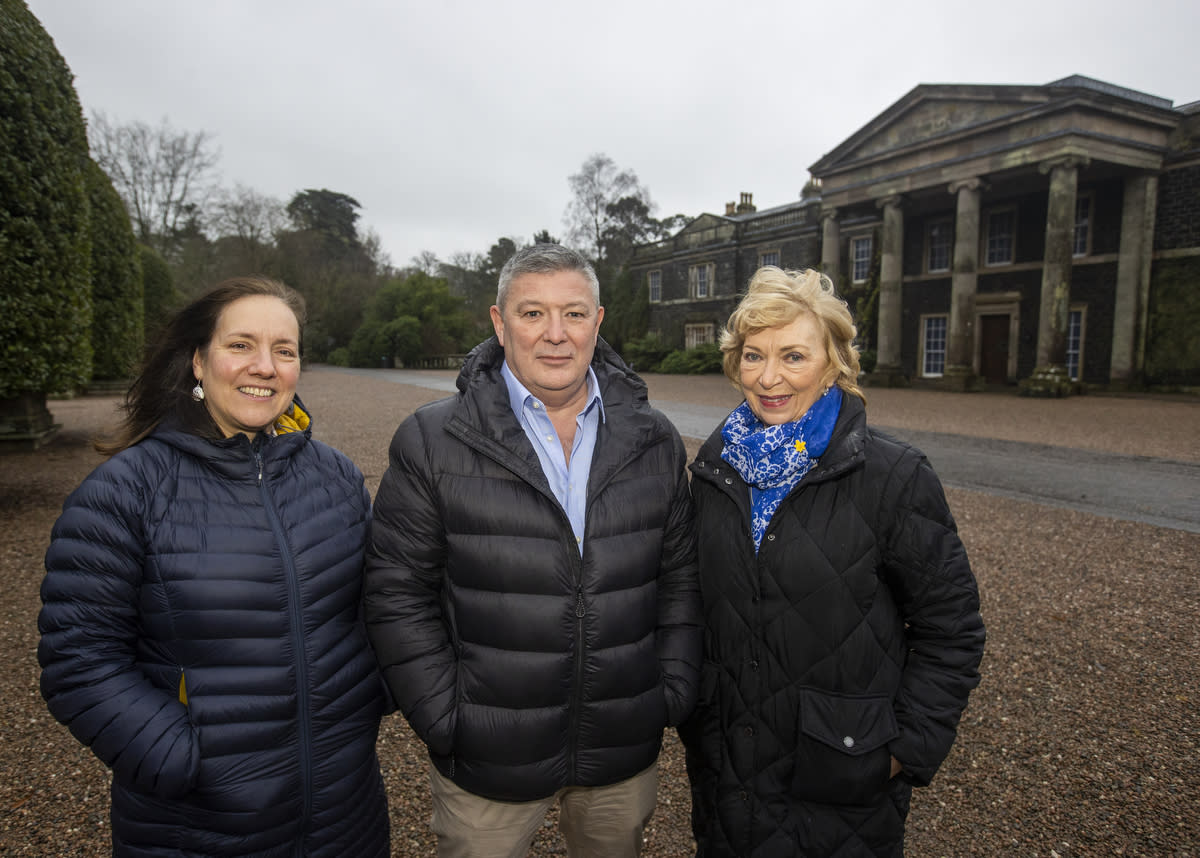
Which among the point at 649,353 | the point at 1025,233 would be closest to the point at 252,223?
the point at 649,353

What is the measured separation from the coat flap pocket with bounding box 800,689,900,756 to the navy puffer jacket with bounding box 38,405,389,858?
1242 mm

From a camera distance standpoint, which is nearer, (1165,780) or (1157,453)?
(1165,780)

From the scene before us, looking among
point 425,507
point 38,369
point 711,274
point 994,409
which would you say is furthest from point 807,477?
point 711,274

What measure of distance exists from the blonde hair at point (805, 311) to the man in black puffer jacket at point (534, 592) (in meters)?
0.45

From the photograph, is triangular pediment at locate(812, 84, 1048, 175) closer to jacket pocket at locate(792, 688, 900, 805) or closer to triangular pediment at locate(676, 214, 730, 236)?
triangular pediment at locate(676, 214, 730, 236)

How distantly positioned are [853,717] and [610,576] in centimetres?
74

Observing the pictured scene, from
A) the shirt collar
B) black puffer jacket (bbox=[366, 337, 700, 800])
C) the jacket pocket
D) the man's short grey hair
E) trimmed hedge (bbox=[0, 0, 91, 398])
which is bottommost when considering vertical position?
the jacket pocket

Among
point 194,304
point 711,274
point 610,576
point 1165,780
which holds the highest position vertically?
point 711,274

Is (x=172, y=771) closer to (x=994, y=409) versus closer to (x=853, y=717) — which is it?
(x=853, y=717)

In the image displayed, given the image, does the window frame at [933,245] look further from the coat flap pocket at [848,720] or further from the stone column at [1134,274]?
the coat flap pocket at [848,720]

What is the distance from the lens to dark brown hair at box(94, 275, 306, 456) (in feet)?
6.05

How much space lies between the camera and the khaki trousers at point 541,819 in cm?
189

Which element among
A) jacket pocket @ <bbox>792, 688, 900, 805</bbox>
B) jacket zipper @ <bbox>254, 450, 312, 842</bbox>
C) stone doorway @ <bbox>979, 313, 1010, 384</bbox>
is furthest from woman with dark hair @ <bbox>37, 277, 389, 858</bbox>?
stone doorway @ <bbox>979, 313, 1010, 384</bbox>

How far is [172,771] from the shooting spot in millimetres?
1550
